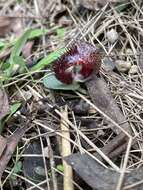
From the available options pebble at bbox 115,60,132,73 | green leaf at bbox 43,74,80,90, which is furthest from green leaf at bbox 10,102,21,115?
pebble at bbox 115,60,132,73

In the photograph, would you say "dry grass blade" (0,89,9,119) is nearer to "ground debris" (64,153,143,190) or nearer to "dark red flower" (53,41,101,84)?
"dark red flower" (53,41,101,84)

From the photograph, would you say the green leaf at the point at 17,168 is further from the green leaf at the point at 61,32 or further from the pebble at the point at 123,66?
the green leaf at the point at 61,32

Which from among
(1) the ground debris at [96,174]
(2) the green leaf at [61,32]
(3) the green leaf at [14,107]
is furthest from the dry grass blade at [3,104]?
(2) the green leaf at [61,32]

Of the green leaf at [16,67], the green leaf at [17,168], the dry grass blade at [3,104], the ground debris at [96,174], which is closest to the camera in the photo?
the ground debris at [96,174]

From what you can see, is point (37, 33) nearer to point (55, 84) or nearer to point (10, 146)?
point (55, 84)

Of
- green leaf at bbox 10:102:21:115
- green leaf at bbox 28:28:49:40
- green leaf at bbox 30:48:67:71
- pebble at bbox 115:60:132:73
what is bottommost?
pebble at bbox 115:60:132:73

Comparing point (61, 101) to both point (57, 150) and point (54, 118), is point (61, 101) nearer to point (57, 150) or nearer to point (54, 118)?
point (54, 118)
